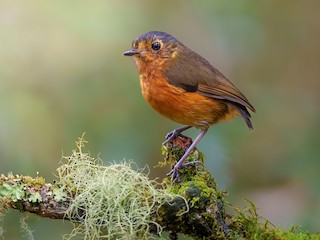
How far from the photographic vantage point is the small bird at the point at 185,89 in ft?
13.2

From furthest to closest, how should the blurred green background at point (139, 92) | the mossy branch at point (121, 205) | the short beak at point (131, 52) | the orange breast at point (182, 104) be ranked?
the blurred green background at point (139, 92), the short beak at point (131, 52), the orange breast at point (182, 104), the mossy branch at point (121, 205)

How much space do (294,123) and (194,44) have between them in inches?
46.8

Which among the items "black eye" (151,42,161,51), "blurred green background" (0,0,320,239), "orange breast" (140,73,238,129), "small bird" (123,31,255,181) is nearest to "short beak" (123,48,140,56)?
"small bird" (123,31,255,181)

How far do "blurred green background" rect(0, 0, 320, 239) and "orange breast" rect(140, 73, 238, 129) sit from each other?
0.64 meters

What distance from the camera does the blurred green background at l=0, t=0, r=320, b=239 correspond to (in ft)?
15.4

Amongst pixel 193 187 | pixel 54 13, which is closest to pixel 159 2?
pixel 54 13

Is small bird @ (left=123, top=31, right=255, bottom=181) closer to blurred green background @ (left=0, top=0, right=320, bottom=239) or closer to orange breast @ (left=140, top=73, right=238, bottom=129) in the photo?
orange breast @ (left=140, top=73, right=238, bottom=129)

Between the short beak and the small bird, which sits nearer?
the small bird

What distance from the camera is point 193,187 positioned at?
292 cm

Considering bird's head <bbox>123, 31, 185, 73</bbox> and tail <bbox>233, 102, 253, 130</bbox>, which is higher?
bird's head <bbox>123, 31, 185, 73</bbox>

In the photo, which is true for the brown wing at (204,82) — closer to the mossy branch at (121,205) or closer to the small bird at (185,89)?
the small bird at (185,89)

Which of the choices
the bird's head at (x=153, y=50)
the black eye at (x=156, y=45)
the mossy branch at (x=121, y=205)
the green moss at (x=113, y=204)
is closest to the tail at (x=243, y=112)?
the bird's head at (x=153, y=50)

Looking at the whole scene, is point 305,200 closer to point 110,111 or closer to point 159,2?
point 110,111

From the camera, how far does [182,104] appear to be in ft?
13.2
